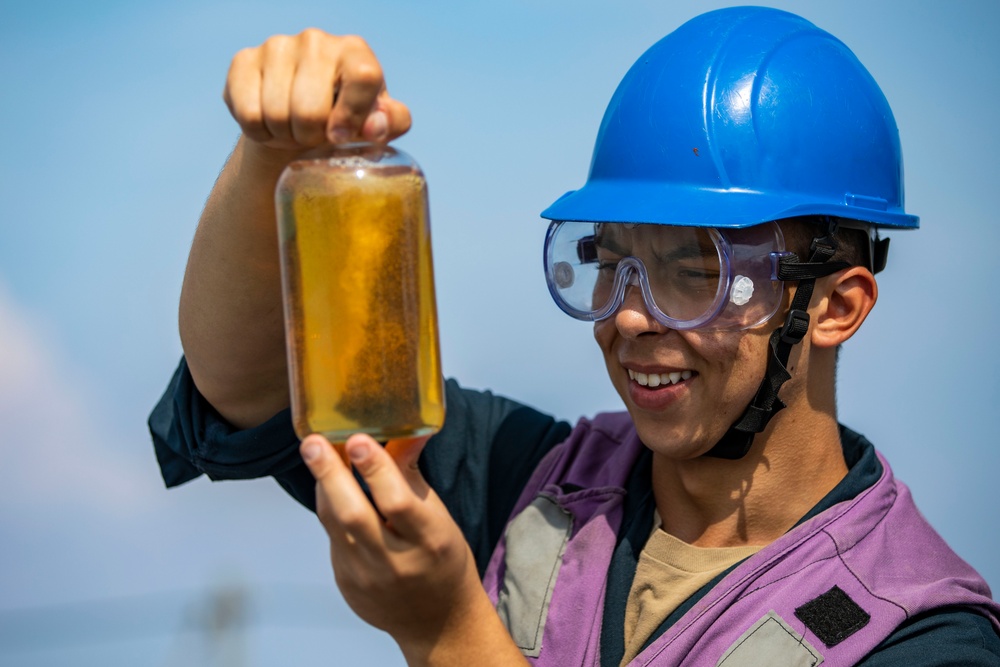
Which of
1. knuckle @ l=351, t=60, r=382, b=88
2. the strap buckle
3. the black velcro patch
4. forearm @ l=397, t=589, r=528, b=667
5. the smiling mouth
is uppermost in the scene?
knuckle @ l=351, t=60, r=382, b=88

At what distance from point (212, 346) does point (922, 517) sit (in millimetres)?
1780

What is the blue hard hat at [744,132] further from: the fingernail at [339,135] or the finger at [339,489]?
the finger at [339,489]

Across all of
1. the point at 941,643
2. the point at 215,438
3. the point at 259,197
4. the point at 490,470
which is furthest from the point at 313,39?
the point at 941,643

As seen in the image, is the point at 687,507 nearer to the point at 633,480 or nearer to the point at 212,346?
the point at 633,480

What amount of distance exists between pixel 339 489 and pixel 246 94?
690 mm

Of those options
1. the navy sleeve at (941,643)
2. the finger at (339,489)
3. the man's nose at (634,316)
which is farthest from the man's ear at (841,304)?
the finger at (339,489)

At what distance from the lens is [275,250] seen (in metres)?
2.28

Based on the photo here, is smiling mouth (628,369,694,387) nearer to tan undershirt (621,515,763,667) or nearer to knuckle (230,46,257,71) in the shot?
tan undershirt (621,515,763,667)

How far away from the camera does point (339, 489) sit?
168 cm

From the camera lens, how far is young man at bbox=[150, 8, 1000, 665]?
7.65 ft

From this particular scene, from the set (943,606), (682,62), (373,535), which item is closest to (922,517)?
(943,606)

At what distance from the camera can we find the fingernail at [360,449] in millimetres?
1653

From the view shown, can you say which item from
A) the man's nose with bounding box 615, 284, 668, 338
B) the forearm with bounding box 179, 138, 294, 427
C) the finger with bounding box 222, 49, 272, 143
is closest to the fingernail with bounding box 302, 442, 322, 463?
the finger with bounding box 222, 49, 272, 143

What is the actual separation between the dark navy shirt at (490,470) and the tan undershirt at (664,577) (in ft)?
0.07
